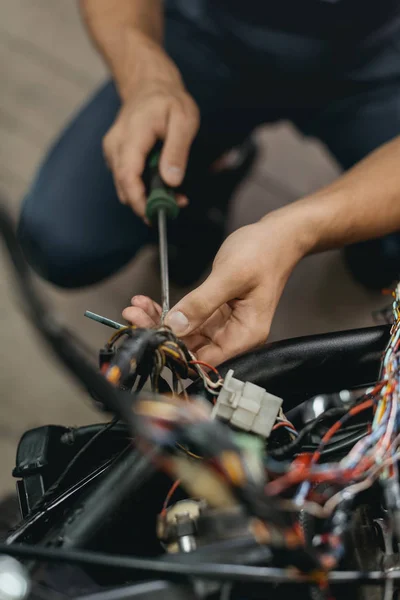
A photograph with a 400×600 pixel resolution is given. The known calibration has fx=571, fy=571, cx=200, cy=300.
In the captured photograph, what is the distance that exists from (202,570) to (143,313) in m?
0.28

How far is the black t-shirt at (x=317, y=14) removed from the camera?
0.90m

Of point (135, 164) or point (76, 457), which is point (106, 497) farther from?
point (135, 164)

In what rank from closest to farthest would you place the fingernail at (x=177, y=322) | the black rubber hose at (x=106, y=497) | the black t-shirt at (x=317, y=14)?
the black rubber hose at (x=106, y=497) < the fingernail at (x=177, y=322) < the black t-shirt at (x=317, y=14)

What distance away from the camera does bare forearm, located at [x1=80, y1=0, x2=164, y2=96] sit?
2.99 feet

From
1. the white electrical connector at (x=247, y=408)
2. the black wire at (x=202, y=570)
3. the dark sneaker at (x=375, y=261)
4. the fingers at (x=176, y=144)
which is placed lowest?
the dark sneaker at (x=375, y=261)

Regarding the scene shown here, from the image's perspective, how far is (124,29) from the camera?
95 centimetres

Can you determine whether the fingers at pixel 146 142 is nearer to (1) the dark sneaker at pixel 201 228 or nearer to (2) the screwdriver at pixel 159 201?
(2) the screwdriver at pixel 159 201

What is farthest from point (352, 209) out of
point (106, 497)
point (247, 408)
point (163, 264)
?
point (106, 497)

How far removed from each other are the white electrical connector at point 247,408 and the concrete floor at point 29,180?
0.58 m

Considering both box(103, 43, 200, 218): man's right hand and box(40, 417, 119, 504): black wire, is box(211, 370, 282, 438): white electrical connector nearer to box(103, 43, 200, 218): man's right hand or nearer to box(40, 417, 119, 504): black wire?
box(40, 417, 119, 504): black wire

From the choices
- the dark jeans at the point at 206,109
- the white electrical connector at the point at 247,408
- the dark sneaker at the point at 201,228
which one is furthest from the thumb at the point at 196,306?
the dark sneaker at the point at 201,228

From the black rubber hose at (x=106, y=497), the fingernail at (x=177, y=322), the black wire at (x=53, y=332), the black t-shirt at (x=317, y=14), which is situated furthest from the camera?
the black t-shirt at (x=317, y=14)

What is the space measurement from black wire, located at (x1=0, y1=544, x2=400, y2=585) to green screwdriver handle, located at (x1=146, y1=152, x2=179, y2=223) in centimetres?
47

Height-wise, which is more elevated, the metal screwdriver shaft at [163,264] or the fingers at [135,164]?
the fingers at [135,164]
